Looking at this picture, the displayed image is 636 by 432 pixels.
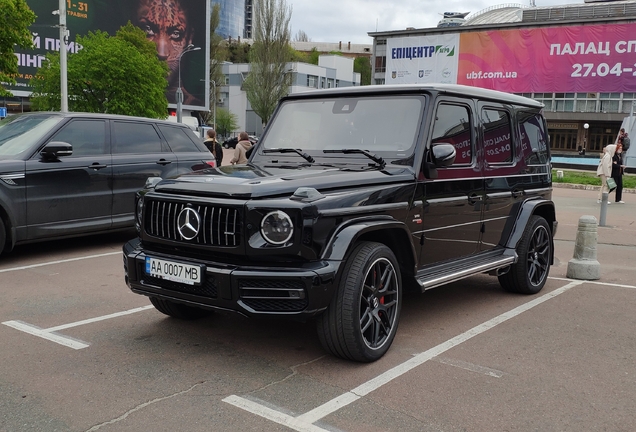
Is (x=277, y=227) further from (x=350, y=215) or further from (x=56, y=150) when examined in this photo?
(x=56, y=150)

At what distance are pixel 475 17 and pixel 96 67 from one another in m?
75.1

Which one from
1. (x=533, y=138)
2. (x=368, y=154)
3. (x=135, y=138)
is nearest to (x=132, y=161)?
(x=135, y=138)

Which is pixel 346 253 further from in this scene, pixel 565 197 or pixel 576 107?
pixel 576 107

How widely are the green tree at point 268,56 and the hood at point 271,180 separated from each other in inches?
2415

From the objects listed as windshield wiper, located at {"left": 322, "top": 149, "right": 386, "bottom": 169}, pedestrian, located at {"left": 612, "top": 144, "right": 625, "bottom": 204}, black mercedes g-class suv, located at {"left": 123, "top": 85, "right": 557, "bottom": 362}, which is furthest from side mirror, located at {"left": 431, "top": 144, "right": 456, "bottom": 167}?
pedestrian, located at {"left": 612, "top": 144, "right": 625, "bottom": 204}

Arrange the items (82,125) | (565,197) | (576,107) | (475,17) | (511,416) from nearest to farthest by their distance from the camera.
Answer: (511,416) < (82,125) < (565,197) < (576,107) < (475,17)

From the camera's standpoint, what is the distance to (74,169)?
825cm

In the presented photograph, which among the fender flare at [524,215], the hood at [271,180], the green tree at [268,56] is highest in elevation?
the green tree at [268,56]

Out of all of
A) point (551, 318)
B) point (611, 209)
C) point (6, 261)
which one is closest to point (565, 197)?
point (611, 209)

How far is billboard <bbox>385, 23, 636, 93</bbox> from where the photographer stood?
58.8m

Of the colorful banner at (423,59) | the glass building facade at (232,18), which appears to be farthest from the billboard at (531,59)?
the glass building facade at (232,18)

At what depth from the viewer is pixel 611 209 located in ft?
55.0

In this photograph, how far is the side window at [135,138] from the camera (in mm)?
8953

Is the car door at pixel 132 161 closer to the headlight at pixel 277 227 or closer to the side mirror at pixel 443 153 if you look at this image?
the side mirror at pixel 443 153
